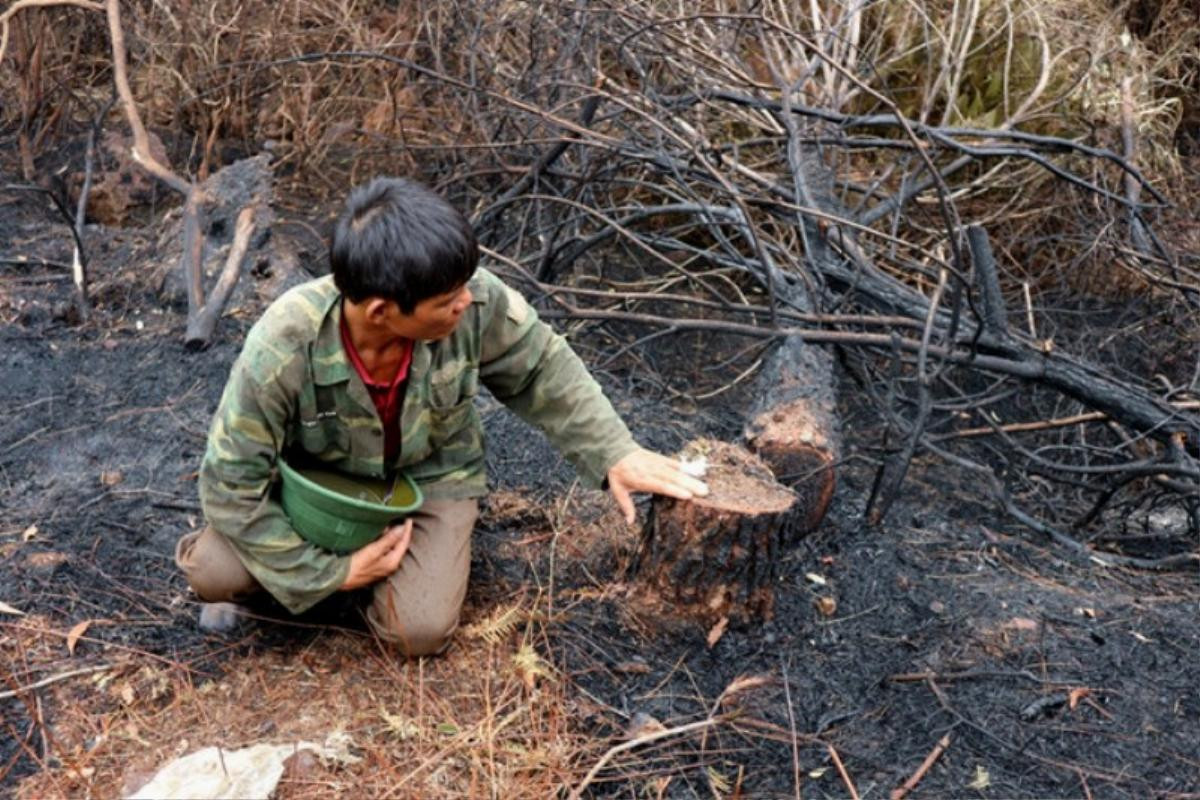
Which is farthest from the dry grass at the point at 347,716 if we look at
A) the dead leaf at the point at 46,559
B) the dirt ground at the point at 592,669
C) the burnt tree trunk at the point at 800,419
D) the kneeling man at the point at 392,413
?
the burnt tree trunk at the point at 800,419

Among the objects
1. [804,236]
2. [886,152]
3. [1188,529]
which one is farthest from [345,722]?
[886,152]

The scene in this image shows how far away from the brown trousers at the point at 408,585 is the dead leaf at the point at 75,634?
30 centimetres

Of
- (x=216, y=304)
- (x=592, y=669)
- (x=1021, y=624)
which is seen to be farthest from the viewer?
(x=216, y=304)

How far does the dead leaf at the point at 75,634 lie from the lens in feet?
9.72

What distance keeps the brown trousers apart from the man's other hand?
2.1 inches

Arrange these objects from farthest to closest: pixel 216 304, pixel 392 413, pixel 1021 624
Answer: pixel 216 304 → pixel 1021 624 → pixel 392 413

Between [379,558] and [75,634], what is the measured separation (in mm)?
747

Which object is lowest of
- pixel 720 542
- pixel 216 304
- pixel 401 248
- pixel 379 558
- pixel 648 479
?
pixel 216 304

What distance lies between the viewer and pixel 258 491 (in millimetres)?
2711

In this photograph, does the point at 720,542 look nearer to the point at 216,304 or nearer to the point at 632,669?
the point at 632,669

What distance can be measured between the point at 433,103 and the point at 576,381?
4.05 m

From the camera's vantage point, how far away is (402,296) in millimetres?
2480

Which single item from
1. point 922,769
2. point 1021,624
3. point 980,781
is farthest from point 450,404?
point 1021,624

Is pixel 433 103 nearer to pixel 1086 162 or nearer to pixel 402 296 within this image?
pixel 1086 162
